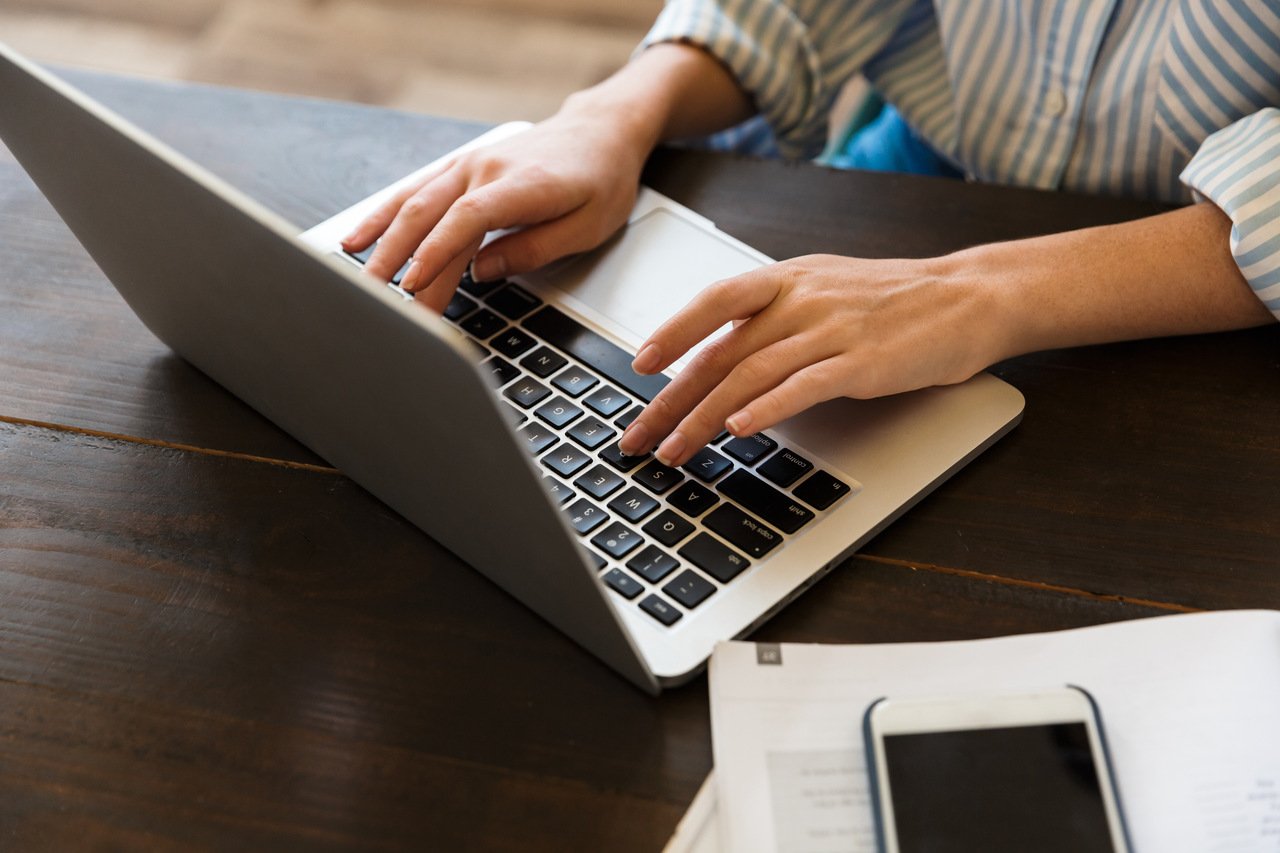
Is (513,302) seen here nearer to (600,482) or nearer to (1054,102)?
(600,482)

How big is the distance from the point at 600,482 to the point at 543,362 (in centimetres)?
11

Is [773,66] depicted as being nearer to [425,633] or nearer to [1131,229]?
[1131,229]

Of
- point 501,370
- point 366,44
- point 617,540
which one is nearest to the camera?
point 617,540

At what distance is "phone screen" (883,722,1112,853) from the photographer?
47 cm

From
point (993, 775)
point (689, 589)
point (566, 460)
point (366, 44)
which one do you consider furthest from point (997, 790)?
point (366, 44)

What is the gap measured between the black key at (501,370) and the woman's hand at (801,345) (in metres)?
0.09

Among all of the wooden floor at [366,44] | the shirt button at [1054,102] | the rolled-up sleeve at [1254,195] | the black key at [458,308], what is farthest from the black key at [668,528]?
the wooden floor at [366,44]

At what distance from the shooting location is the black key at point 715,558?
0.57 meters

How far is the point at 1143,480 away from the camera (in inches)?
24.8

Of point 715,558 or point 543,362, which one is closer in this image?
point 715,558

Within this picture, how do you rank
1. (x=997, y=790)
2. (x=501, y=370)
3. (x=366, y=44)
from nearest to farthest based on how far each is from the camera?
(x=997, y=790), (x=501, y=370), (x=366, y=44)

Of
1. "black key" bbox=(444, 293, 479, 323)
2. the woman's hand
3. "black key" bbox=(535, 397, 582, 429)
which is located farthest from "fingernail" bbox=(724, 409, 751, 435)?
"black key" bbox=(444, 293, 479, 323)

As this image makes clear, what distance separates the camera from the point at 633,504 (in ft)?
1.97

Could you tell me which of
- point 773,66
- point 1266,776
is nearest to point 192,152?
point 773,66
